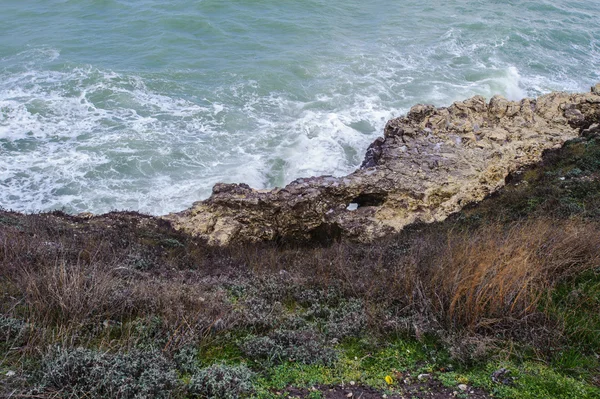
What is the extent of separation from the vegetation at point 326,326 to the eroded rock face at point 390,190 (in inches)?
159

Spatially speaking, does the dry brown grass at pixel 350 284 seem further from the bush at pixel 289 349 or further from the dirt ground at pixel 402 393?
the dirt ground at pixel 402 393

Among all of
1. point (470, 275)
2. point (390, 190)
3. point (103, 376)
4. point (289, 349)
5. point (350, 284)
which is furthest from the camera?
point (390, 190)

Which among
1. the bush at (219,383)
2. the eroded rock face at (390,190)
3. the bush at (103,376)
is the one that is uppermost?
the bush at (103,376)

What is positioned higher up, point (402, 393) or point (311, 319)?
point (402, 393)

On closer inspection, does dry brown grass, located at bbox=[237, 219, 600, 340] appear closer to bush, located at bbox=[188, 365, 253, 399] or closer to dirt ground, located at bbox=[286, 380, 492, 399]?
dirt ground, located at bbox=[286, 380, 492, 399]

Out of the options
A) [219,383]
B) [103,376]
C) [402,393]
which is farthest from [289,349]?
[103,376]

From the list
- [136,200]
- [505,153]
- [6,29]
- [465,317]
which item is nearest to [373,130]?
[505,153]

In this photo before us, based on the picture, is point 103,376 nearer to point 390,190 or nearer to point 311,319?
point 311,319

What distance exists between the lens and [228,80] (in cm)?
2297

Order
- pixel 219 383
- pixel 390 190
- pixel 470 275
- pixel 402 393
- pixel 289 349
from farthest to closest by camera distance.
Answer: pixel 390 190 < pixel 470 275 < pixel 289 349 < pixel 402 393 < pixel 219 383

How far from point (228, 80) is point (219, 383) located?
1963 centimetres

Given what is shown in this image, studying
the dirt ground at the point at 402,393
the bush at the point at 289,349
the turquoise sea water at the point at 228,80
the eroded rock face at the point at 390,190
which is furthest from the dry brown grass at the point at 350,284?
the turquoise sea water at the point at 228,80

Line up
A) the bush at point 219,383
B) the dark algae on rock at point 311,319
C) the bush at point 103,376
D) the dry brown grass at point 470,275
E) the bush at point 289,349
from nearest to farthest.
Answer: the bush at point 103,376, the bush at point 219,383, the dark algae on rock at point 311,319, the bush at point 289,349, the dry brown grass at point 470,275

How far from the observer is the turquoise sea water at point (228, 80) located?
16.8 m
